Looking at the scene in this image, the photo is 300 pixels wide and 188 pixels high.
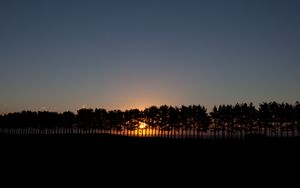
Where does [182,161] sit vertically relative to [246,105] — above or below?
below

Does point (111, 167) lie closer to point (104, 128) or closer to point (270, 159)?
point (270, 159)

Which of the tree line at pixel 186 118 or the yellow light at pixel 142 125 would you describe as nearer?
the tree line at pixel 186 118

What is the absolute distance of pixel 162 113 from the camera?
478 feet

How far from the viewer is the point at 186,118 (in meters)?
142

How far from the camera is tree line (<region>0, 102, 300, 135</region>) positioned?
12475cm

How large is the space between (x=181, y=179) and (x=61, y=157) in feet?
58.5

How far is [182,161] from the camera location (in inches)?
1362

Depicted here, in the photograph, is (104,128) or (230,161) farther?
(104,128)

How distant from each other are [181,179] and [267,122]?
111 meters

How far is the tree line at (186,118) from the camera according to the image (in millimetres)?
124750

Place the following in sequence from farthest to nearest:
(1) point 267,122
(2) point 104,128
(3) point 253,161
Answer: (2) point 104,128 → (1) point 267,122 → (3) point 253,161

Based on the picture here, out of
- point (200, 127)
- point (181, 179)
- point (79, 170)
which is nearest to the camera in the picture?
point (181, 179)

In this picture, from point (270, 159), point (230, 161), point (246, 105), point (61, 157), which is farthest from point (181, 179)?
point (246, 105)

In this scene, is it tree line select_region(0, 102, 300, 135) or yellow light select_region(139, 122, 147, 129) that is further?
yellow light select_region(139, 122, 147, 129)
